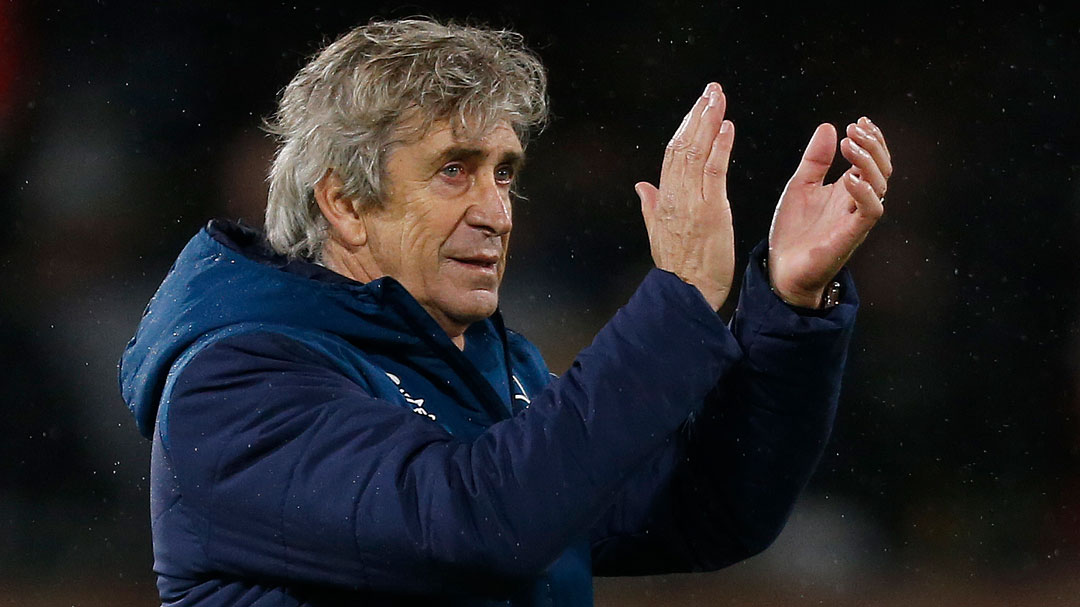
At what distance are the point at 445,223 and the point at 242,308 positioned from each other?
22cm

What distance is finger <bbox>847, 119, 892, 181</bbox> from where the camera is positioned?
115cm

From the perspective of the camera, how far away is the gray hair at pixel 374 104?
121 cm

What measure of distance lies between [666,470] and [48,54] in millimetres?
2341

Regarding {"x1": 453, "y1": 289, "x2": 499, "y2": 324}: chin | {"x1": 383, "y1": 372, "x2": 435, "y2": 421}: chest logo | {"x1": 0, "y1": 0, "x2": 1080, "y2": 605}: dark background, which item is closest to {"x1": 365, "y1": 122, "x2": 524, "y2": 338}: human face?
{"x1": 453, "y1": 289, "x2": 499, "y2": 324}: chin

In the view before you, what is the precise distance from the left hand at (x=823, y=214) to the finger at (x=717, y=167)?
0.11 metres

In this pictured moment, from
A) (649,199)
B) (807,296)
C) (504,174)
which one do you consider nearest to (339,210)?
(504,174)

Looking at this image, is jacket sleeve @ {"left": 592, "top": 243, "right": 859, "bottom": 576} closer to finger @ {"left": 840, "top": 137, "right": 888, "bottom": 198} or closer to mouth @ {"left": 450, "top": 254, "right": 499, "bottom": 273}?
finger @ {"left": 840, "top": 137, "right": 888, "bottom": 198}

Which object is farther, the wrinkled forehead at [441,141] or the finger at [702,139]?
the wrinkled forehead at [441,141]

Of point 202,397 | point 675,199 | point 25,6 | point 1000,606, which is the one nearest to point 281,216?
point 202,397

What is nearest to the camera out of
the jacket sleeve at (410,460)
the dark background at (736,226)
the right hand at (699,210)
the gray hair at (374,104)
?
the jacket sleeve at (410,460)

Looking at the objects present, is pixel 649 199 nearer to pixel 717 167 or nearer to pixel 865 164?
pixel 717 167

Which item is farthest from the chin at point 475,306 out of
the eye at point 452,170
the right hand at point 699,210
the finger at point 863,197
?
the finger at point 863,197

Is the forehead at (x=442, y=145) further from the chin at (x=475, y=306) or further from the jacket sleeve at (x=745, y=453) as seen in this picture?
the jacket sleeve at (x=745, y=453)

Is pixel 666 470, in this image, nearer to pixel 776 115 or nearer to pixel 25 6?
pixel 776 115
